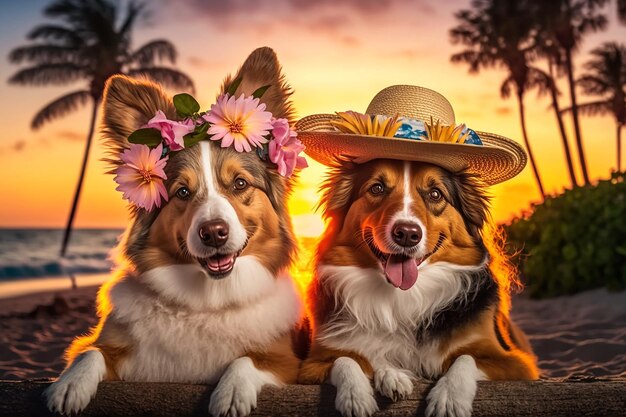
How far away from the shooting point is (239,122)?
10.6ft

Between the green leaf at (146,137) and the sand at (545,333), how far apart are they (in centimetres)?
272

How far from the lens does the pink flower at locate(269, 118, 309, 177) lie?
3.29 metres

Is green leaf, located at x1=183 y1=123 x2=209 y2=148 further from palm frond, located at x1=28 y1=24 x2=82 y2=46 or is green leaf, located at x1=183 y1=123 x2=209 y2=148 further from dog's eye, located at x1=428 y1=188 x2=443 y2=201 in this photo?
palm frond, located at x1=28 y1=24 x2=82 y2=46

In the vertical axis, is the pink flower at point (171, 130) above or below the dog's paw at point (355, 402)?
above

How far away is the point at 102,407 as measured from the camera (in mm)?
2906

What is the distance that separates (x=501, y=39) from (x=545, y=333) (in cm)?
2066

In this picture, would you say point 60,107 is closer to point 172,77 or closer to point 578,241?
point 172,77

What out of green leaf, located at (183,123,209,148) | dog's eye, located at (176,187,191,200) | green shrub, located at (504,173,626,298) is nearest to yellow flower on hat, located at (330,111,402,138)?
green leaf, located at (183,123,209,148)

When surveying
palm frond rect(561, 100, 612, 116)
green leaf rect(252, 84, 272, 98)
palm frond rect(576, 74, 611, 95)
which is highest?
palm frond rect(576, 74, 611, 95)

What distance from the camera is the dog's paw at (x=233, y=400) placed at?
110 inches

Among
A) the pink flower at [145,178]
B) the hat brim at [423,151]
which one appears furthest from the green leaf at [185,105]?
the hat brim at [423,151]

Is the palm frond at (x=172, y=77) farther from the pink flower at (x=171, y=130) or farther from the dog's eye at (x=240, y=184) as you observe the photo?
the dog's eye at (x=240, y=184)

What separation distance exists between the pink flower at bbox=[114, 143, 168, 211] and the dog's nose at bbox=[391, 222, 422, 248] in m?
1.10

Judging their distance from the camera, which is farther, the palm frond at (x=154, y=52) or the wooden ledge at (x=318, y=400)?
the palm frond at (x=154, y=52)
